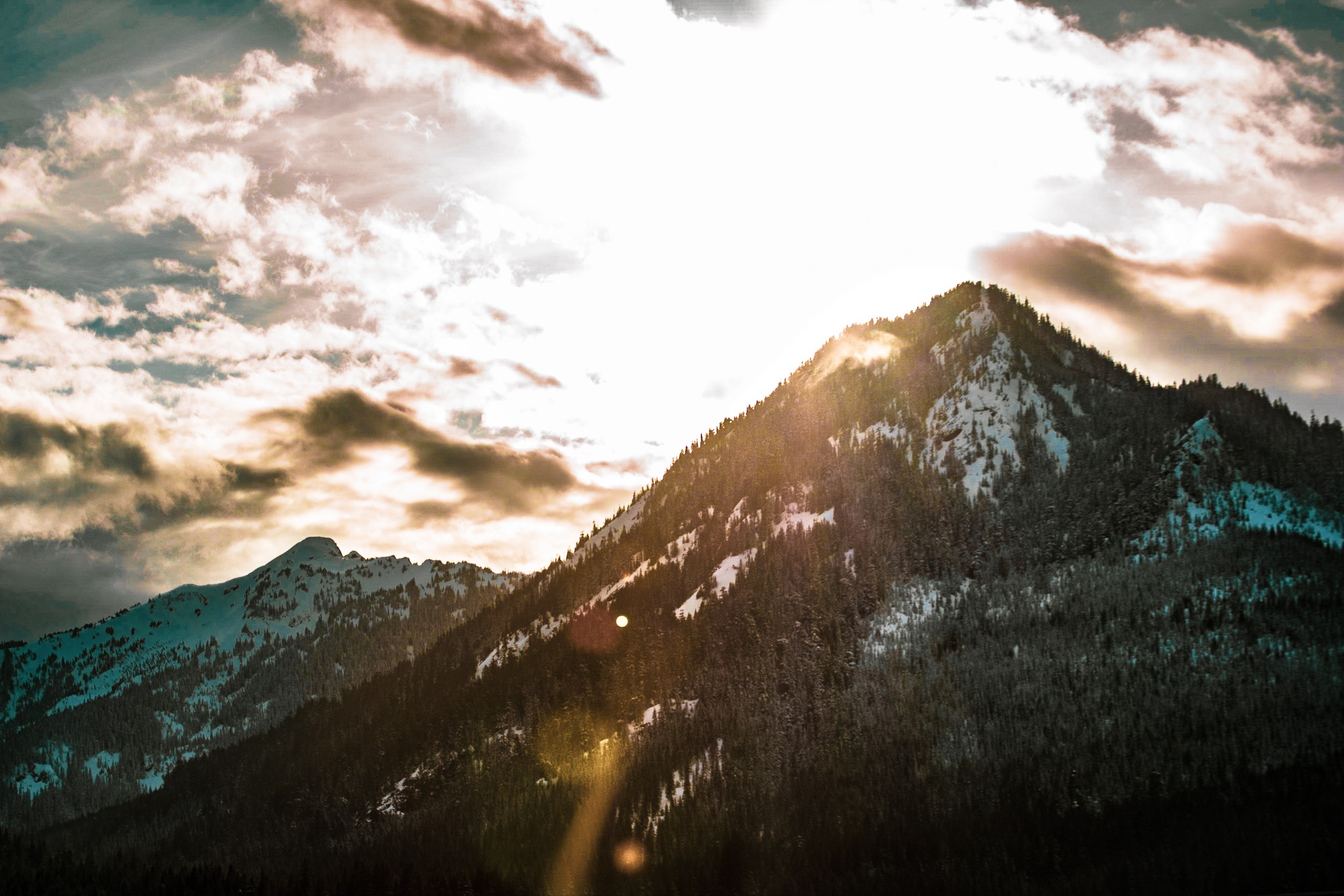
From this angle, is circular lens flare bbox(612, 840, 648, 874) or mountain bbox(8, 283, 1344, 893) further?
circular lens flare bbox(612, 840, 648, 874)

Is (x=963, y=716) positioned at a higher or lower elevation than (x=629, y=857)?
higher

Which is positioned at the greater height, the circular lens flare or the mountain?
the mountain

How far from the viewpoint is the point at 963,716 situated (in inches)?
5212

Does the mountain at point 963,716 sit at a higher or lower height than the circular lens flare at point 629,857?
higher

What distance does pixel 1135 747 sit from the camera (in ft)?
380

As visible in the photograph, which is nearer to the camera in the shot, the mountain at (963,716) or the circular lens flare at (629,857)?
the mountain at (963,716)

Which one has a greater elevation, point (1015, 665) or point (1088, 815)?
point (1015, 665)

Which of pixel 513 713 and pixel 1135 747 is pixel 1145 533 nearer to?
pixel 1135 747

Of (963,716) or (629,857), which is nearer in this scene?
(963,716)

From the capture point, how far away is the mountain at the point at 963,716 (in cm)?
10788

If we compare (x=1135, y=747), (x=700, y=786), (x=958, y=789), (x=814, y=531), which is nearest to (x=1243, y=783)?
(x=1135, y=747)

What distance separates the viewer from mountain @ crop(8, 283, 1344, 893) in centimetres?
10788

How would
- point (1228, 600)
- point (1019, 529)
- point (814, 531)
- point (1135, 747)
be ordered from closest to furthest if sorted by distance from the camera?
point (1135, 747)
point (1228, 600)
point (1019, 529)
point (814, 531)

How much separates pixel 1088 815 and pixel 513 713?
119 m
